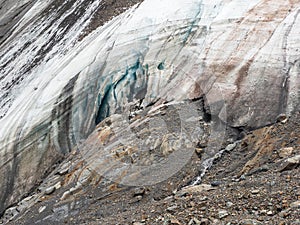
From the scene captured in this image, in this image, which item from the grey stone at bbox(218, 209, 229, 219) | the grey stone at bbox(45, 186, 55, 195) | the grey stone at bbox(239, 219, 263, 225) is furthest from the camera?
the grey stone at bbox(45, 186, 55, 195)

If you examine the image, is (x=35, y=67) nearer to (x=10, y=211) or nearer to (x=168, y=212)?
(x=10, y=211)

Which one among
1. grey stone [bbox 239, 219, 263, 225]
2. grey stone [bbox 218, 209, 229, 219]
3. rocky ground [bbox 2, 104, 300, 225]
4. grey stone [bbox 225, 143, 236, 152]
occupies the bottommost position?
grey stone [bbox 225, 143, 236, 152]

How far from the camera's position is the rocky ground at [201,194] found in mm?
7570

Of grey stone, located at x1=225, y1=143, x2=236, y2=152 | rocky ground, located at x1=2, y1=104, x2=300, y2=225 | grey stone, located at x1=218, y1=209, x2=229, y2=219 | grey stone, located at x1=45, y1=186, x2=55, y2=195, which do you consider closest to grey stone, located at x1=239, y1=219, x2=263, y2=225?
rocky ground, located at x1=2, y1=104, x2=300, y2=225

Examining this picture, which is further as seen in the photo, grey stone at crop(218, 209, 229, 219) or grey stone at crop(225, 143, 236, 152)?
grey stone at crop(225, 143, 236, 152)

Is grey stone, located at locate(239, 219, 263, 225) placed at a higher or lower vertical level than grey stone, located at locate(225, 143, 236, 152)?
higher

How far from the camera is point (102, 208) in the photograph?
10.2 meters

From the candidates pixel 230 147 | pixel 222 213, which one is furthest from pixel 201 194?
pixel 230 147

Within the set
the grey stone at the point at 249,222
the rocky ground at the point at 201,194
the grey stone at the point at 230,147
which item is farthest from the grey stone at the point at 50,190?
the grey stone at the point at 249,222

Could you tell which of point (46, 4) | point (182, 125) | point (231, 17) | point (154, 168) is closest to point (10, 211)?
point (154, 168)

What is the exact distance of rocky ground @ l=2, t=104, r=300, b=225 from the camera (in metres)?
7.57

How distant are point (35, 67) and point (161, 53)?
5.58 meters

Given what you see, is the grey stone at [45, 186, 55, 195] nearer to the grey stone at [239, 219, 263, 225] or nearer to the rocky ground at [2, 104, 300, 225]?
the rocky ground at [2, 104, 300, 225]

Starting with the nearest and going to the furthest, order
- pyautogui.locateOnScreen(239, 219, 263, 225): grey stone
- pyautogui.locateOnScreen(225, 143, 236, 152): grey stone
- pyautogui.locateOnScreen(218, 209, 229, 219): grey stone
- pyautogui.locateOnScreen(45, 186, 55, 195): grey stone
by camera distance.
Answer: pyautogui.locateOnScreen(239, 219, 263, 225): grey stone → pyautogui.locateOnScreen(218, 209, 229, 219): grey stone → pyautogui.locateOnScreen(225, 143, 236, 152): grey stone → pyautogui.locateOnScreen(45, 186, 55, 195): grey stone
